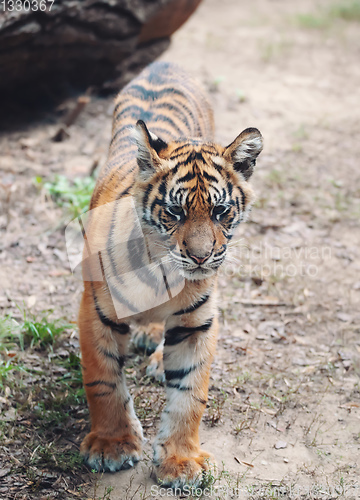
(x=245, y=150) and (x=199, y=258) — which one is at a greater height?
(x=245, y=150)

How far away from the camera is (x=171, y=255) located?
2.56m

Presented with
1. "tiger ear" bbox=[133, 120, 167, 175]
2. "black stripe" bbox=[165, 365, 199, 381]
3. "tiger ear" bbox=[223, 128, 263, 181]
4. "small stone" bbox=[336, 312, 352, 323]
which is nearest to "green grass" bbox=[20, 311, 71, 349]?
"black stripe" bbox=[165, 365, 199, 381]

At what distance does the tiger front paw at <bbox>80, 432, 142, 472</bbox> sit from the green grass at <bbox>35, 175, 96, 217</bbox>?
2340mm

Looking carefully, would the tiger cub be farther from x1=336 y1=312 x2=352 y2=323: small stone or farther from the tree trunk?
the tree trunk

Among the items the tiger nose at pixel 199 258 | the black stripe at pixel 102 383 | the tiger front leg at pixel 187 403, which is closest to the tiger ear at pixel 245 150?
the tiger nose at pixel 199 258

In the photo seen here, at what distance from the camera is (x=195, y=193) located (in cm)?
247

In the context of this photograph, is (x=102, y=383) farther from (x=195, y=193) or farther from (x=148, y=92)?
(x=148, y=92)

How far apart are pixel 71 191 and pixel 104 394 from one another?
2.60m

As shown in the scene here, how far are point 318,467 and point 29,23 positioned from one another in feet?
14.2

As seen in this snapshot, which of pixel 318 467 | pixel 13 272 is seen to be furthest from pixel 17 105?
pixel 318 467

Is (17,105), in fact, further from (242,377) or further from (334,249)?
(242,377)

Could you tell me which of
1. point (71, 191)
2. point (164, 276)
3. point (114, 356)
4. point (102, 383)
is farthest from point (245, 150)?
point (71, 191)

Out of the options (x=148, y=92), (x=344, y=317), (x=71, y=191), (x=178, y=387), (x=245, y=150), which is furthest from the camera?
(x=71, y=191)

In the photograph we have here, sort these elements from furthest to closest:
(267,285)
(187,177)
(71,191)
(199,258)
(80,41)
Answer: (80,41), (71,191), (267,285), (187,177), (199,258)
